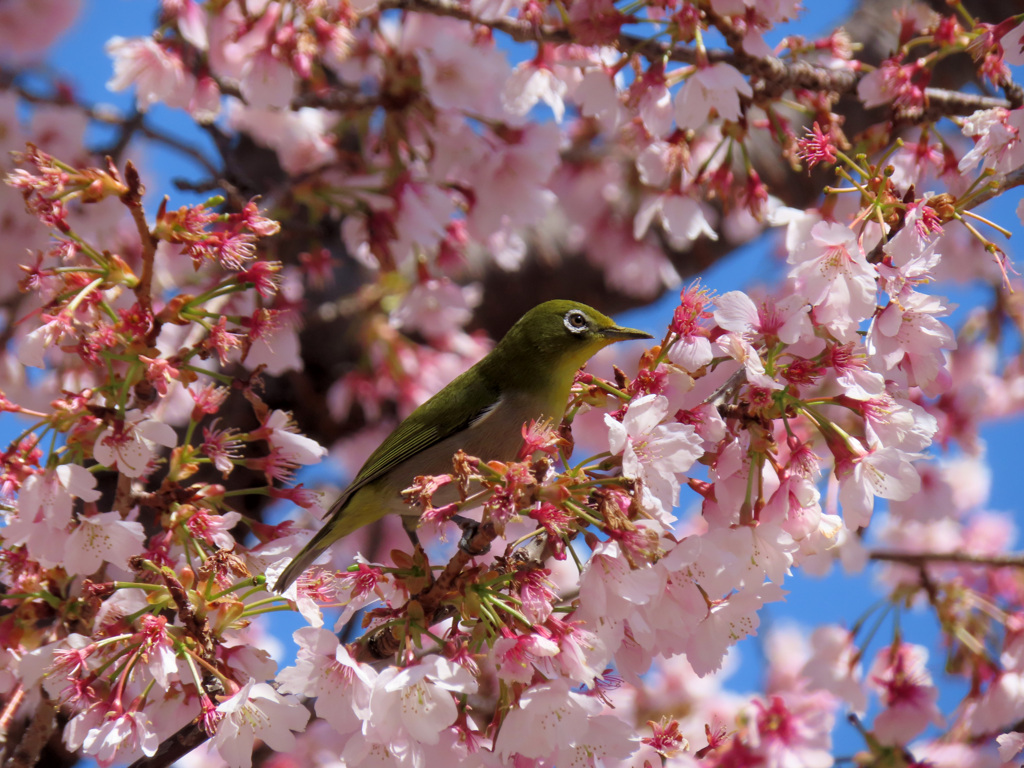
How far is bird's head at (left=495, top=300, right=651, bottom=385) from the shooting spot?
2.78m

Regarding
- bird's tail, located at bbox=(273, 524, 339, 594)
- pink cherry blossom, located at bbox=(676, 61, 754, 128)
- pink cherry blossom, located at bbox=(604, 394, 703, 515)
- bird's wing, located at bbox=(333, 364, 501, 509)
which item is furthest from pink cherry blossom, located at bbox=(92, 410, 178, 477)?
pink cherry blossom, located at bbox=(676, 61, 754, 128)

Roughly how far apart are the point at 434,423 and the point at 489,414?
0.56 ft

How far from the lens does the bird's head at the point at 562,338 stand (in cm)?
278

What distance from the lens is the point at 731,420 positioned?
6.57 feet

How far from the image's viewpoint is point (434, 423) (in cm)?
286

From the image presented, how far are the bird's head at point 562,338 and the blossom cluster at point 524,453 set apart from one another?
45 cm

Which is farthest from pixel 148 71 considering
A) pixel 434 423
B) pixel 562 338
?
pixel 562 338

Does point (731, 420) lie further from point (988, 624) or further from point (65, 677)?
point (988, 624)

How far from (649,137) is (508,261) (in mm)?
1327

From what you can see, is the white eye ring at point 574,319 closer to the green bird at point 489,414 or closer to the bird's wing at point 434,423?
the green bird at point 489,414

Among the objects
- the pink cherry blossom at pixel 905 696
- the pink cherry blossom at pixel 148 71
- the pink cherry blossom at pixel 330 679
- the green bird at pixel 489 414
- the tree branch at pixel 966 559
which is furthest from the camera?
the tree branch at pixel 966 559

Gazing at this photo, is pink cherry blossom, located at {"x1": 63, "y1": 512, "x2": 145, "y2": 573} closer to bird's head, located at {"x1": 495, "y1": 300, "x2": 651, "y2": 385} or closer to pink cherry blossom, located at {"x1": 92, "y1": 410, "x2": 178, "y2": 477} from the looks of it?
pink cherry blossom, located at {"x1": 92, "y1": 410, "x2": 178, "y2": 477}

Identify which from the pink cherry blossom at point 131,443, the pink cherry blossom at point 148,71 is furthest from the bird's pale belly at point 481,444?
the pink cherry blossom at point 148,71

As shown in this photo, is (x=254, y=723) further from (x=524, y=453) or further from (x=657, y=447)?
(x=657, y=447)
